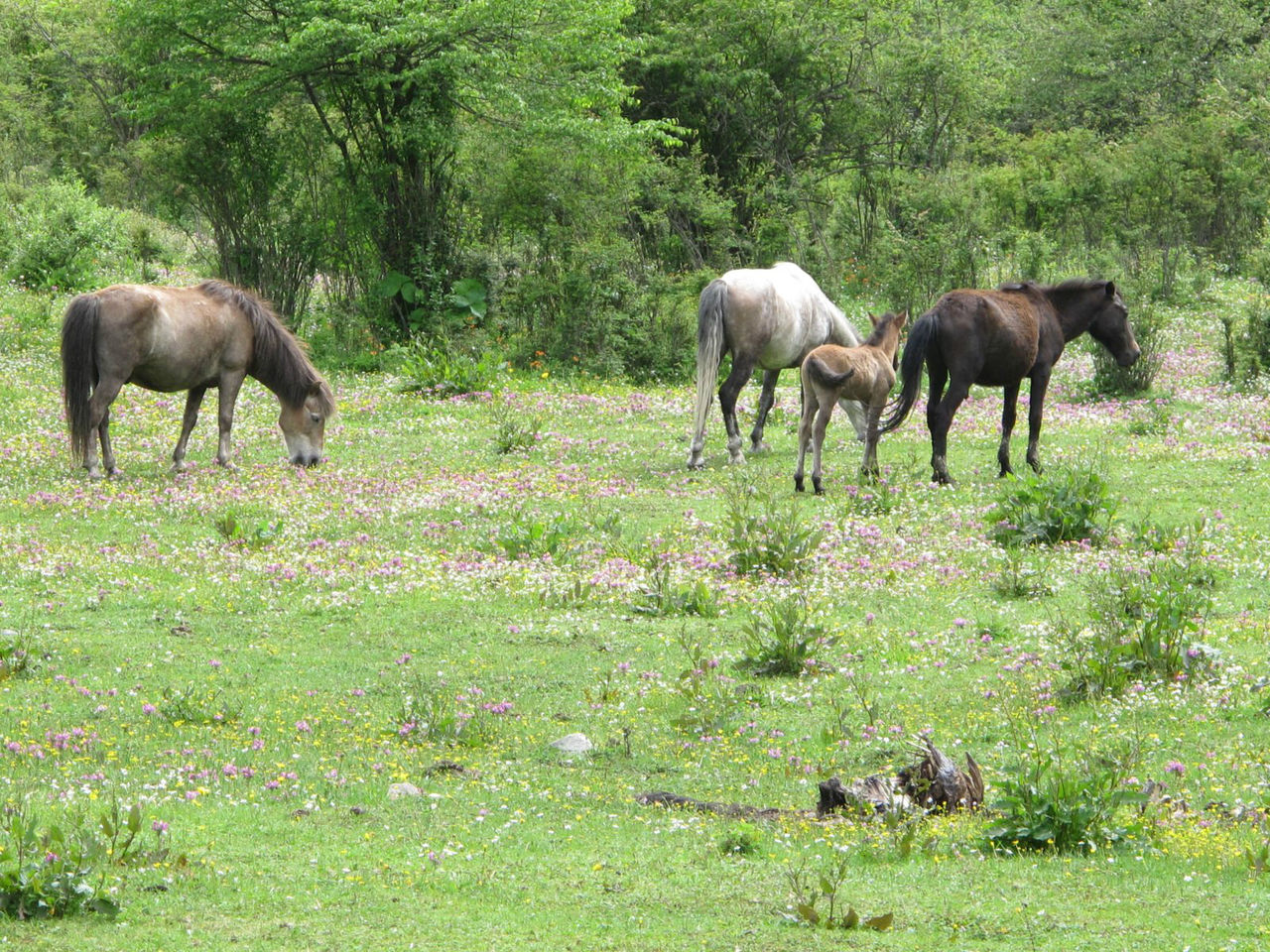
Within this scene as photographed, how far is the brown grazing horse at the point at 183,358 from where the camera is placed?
16.5 metres

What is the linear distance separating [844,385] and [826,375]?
31cm

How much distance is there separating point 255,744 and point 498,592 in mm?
4412

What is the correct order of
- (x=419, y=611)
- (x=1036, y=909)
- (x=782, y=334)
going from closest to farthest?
(x=1036, y=909)
(x=419, y=611)
(x=782, y=334)

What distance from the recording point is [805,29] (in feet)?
118

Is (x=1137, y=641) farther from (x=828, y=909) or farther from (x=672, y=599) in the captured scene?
(x=828, y=909)

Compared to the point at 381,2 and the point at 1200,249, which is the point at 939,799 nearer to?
the point at 381,2

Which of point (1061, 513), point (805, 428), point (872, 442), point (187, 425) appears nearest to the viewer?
point (1061, 513)

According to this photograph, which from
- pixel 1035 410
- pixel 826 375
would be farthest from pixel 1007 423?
pixel 826 375

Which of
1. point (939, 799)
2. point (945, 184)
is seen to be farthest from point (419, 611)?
point (945, 184)

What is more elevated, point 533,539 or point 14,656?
point 533,539

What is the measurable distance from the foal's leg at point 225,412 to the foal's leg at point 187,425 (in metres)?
0.28

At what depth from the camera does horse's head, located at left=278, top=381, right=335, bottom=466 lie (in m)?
18.1

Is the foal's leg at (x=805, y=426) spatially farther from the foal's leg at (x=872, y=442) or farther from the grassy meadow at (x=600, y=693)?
the foal's leg at (x=872, y=442)

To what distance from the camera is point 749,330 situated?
1833 centimetres
